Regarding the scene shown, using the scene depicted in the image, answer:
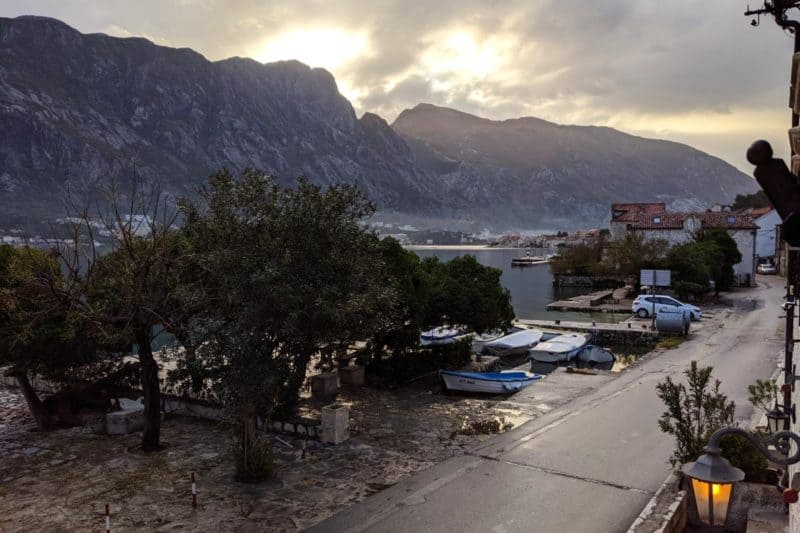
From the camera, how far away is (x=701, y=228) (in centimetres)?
7562

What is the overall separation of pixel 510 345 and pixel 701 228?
52.8m

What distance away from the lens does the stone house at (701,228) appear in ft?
233

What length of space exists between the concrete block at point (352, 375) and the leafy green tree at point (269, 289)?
6998mm

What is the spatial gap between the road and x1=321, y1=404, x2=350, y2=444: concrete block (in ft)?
10.6

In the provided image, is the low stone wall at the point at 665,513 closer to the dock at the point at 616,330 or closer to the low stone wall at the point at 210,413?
the low stone wall at the point at 210,413

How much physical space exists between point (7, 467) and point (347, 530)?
10.4 meters

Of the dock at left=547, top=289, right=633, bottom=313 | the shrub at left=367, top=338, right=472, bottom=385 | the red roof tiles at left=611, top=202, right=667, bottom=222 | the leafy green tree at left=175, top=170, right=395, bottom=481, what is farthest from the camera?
the red roof tiles at left=611, top=202, right=667, bottom=222

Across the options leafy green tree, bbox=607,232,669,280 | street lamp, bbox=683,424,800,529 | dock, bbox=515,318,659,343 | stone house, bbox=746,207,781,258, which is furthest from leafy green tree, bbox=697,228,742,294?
street lamp, bbox=683,424,800,529

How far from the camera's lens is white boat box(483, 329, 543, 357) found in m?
35.8

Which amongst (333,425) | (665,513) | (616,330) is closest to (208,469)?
(333,425)

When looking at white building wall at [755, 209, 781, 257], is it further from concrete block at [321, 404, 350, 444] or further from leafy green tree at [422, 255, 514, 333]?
concrete block at [321, 404, 350, 444]

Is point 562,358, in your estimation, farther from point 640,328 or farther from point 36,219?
point 36,219

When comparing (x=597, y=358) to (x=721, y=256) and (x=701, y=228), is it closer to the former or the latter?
(x=721, y=256)


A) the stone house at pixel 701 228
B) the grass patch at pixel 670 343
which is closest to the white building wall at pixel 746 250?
the stone house at pixel 701 228
